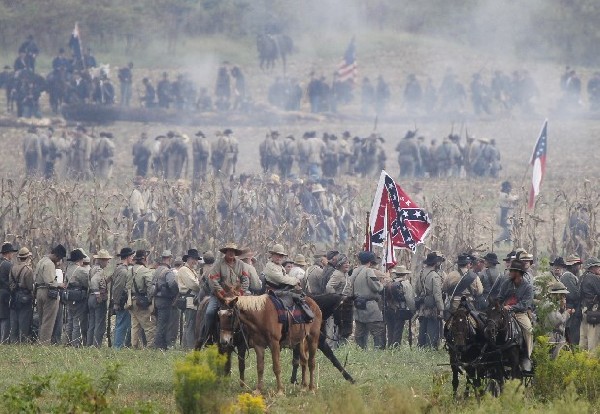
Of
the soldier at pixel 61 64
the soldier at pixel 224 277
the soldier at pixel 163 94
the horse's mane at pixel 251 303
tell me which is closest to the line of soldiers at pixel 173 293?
the soldier at pixel 224 277

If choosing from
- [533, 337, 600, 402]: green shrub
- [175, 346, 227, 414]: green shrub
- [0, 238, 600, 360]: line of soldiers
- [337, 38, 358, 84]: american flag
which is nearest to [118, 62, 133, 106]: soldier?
[337, 38, 358, 84]: american flag

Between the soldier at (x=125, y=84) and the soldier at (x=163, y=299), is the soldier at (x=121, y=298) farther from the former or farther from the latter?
the soldier at (x=125, y=84)

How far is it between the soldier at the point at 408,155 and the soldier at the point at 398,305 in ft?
66.1

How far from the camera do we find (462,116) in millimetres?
56250

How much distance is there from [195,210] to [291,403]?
54.6 feet

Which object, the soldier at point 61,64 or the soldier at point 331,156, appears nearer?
the soldier at point 331,156

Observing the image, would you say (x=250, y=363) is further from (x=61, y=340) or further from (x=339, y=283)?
(x=61, y=340)

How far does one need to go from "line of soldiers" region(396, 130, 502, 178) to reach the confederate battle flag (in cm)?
1962

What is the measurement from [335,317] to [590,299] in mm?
4924

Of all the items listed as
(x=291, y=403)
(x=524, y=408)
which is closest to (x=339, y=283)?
(x=291, y=403)

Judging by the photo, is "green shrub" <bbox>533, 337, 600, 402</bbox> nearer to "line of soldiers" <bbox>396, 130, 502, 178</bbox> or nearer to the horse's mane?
the horse's mane

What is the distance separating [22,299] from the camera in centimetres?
2319

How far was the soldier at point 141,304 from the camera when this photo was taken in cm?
2323

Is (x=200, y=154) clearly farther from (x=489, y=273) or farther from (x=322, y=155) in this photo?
(x=489, y=273)
